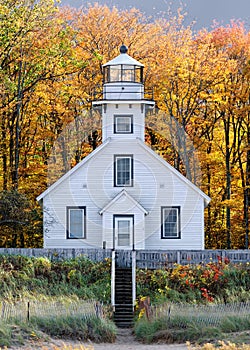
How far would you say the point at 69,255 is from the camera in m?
35.2

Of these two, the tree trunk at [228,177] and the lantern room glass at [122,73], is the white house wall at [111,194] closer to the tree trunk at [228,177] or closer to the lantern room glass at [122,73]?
the lantern room glass at [122,73]

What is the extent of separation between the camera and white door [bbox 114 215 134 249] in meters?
38.5

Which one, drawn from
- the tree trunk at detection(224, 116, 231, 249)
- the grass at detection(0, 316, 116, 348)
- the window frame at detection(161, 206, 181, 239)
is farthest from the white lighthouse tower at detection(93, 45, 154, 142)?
the grass at detection(0, 316, 116, 348)

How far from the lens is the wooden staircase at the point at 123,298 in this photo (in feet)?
101

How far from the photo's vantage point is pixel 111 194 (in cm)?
3894

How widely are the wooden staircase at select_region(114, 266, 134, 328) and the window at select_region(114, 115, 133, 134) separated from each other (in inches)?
302

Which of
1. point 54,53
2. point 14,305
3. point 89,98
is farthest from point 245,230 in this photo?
point 14,305

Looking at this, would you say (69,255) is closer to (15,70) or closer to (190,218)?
(190,218)

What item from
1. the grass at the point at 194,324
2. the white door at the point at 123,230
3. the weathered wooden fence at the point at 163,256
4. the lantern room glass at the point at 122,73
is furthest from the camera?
the lantern room glass at the point at 122,73

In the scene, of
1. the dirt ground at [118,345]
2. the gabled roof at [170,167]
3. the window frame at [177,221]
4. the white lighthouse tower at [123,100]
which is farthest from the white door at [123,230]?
the dirt ground at [118,345]

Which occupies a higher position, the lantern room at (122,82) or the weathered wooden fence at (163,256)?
the lantern room at (122,82)

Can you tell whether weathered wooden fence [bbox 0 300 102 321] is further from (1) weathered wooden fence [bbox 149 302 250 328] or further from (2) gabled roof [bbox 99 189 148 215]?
(2) gabled roof [bbox 99 189 148 215]

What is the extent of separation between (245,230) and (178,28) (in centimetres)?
1228

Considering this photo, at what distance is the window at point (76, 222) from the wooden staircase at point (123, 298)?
4819 mm
